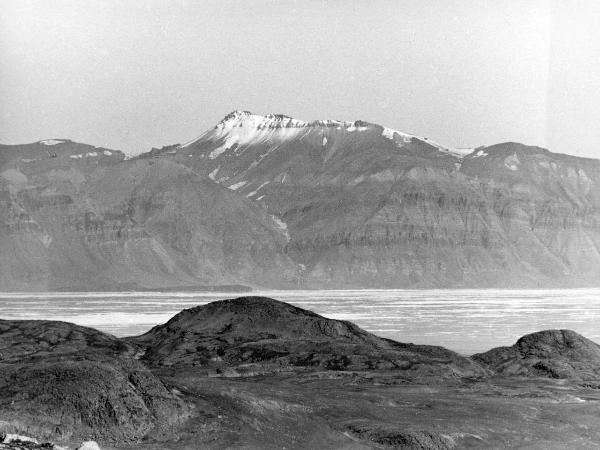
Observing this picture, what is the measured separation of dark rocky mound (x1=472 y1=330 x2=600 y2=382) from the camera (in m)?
29.4

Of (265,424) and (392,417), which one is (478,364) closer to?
(392,417)

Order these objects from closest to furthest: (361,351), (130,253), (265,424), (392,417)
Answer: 1. (265,424)
2. (392,417)
3. (361,351)
4. (130,253)

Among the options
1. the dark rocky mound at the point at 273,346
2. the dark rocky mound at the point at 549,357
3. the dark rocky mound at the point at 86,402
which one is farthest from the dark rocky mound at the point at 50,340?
the dark rocky mound at the point at 86,402

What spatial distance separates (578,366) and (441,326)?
26.2 metres

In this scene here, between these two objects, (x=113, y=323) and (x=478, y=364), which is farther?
(x=113, y=323)

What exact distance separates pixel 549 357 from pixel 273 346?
799 cm

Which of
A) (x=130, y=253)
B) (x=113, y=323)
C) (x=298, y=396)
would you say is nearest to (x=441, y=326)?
(x=113, y=323)

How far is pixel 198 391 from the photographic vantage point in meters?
20.0

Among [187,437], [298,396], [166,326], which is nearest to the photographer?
[187,437]

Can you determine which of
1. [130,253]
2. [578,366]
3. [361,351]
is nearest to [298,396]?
[361,351]

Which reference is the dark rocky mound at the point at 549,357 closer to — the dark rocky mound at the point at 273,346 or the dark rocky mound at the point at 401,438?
the dark rocky mound at the point at 273,346

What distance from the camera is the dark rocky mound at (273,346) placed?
28609 mm

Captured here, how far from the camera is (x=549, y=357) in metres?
31.6

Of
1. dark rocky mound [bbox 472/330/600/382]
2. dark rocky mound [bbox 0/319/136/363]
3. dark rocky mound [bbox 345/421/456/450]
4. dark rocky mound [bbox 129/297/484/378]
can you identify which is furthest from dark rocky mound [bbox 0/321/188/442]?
dark rocky mound [bbox 472/330/600/382]
